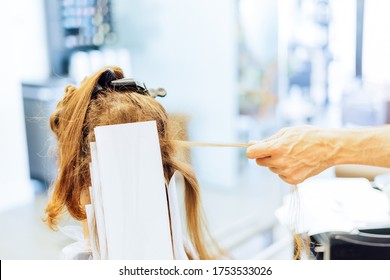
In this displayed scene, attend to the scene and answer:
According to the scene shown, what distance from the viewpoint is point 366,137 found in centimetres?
98

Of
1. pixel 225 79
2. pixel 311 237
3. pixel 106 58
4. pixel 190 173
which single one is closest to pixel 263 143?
pixel 190 173

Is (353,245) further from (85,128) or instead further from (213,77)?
(213,77)

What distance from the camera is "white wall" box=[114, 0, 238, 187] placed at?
1930 millimetres

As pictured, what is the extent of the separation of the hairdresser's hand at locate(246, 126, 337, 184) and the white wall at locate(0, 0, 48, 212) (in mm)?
750

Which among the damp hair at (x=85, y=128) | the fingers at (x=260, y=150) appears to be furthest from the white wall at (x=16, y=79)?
the fingers at (x=260, y=150)

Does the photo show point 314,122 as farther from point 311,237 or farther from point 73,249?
point 73,249

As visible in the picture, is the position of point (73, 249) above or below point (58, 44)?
below

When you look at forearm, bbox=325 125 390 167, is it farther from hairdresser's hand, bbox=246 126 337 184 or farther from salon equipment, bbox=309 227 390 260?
salon equipment, bbox=309 227 390 260

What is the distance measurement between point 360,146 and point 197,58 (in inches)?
52.8

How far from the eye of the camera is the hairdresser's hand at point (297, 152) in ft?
3.19

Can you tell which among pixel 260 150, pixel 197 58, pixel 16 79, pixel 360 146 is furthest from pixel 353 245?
pixel 197 58

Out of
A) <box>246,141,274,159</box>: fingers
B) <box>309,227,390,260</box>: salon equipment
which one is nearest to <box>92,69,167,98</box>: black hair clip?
<box>246,141,274,159</box>: fingers

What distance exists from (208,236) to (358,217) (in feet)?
1.40

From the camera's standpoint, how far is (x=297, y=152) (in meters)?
0.98
